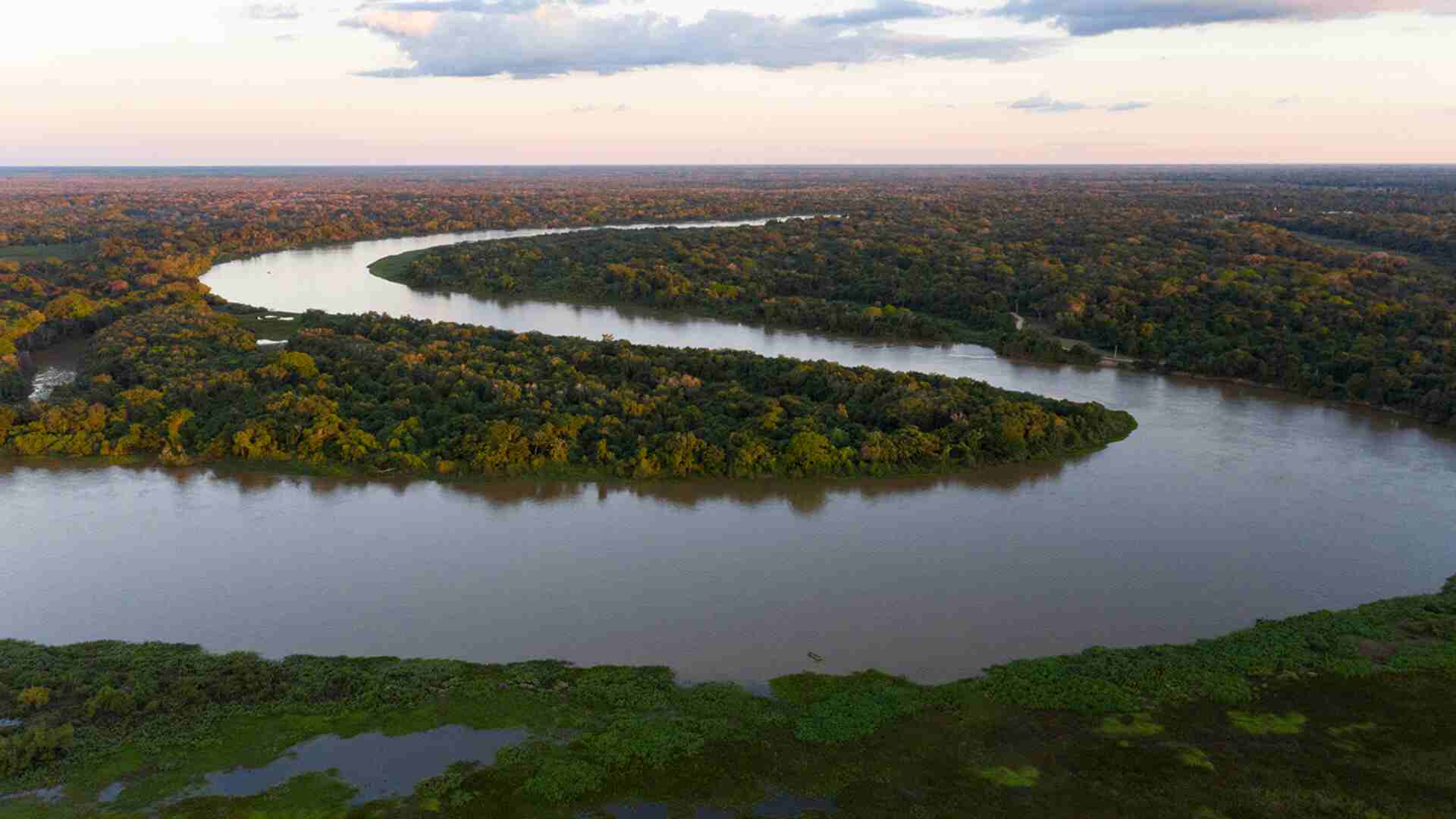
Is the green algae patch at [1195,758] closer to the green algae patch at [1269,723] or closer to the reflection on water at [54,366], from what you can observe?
the green algae patch at [1269,723]

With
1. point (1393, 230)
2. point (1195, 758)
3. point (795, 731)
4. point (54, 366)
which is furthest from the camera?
point (1393, 230)

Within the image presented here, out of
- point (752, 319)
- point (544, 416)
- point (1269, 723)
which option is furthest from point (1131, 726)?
point (752, 319)

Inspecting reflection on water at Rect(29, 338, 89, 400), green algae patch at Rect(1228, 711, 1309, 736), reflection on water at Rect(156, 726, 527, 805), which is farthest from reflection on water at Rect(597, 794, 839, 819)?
reflection on water at Rect(29, 338, 89, 400)

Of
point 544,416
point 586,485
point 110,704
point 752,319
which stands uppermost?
point 752,319

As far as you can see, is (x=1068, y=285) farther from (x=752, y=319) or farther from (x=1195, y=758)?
(x=1195, y=758)

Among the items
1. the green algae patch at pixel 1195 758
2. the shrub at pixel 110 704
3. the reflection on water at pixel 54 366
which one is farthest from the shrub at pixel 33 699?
the reflection on water at pixel 54 366

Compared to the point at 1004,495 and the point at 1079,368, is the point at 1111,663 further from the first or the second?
the point at 1079,368

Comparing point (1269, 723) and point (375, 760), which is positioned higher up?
point (1269, 723)
